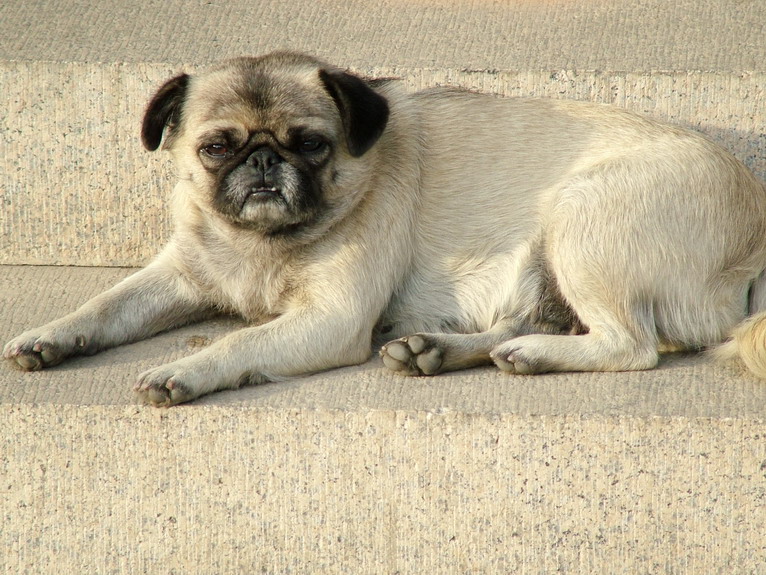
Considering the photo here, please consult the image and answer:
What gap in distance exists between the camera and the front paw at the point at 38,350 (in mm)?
3277

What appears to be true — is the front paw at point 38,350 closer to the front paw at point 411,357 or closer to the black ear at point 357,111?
the front paw at point 411,357

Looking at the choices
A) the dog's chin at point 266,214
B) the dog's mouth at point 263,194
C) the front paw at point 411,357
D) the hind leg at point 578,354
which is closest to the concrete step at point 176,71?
the dog's chin at point 266,214

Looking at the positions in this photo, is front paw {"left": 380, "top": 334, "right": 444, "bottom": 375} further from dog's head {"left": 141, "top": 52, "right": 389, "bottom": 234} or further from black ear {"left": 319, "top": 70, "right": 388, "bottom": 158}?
black ear {"left": 319, "top": 70, "right": 388, "bottom": 158}

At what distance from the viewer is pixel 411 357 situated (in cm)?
325

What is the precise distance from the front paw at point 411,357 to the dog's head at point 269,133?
0.58 m

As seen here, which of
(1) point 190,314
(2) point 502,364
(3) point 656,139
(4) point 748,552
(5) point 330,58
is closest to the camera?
(4) point 748,552

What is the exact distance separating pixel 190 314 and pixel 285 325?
0.66 metres

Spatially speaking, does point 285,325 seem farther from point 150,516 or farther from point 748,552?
point 748,552

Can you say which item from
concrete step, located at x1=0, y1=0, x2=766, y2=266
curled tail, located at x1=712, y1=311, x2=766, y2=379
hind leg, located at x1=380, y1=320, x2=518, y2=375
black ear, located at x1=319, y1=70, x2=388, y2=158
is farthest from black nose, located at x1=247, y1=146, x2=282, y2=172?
curled tail, located at x1=712, y1=311, x2=766, y2=379

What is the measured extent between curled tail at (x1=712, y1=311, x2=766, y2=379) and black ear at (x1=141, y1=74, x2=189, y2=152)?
217cm

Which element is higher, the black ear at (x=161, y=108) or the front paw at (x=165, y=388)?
the black ear at (x=161, y=108)

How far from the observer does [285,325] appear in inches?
131

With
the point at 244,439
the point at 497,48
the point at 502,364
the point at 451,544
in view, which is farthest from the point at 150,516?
the point at 497,48

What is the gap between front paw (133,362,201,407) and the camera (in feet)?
9.77
